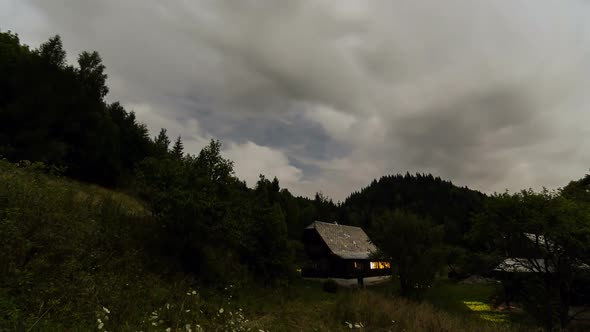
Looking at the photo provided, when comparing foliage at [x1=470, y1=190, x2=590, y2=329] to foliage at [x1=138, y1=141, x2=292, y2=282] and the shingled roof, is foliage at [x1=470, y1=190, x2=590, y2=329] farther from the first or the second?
the shingled roof

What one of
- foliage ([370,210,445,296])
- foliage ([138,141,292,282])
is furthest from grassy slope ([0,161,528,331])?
foliage ([370,210,445,296])

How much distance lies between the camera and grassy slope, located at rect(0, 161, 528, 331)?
7941 mm

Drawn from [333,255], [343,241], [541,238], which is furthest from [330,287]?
[541,238]

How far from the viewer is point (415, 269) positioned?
26344mm

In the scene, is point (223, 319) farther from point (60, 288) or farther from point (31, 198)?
point (31, 198)

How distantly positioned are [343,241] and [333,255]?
539 cm

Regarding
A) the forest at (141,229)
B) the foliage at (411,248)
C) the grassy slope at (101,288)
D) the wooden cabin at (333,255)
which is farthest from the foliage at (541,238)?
the wooden cabin at (333,255)

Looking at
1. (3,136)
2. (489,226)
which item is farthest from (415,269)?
(3,136)

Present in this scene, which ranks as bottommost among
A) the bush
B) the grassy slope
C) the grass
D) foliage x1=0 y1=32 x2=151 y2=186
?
the bush

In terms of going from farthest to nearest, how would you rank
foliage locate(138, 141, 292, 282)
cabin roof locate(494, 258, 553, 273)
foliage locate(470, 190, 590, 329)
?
cabin roof locate(494, 258, 553, 273) < foliage locate(470, 190, 590, 329) < foliage locate(138, 141, 292, 282)

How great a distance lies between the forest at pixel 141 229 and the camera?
8.92m

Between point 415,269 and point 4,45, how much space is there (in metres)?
42.9

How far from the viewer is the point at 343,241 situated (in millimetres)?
47750

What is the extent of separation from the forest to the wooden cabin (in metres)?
14.2
